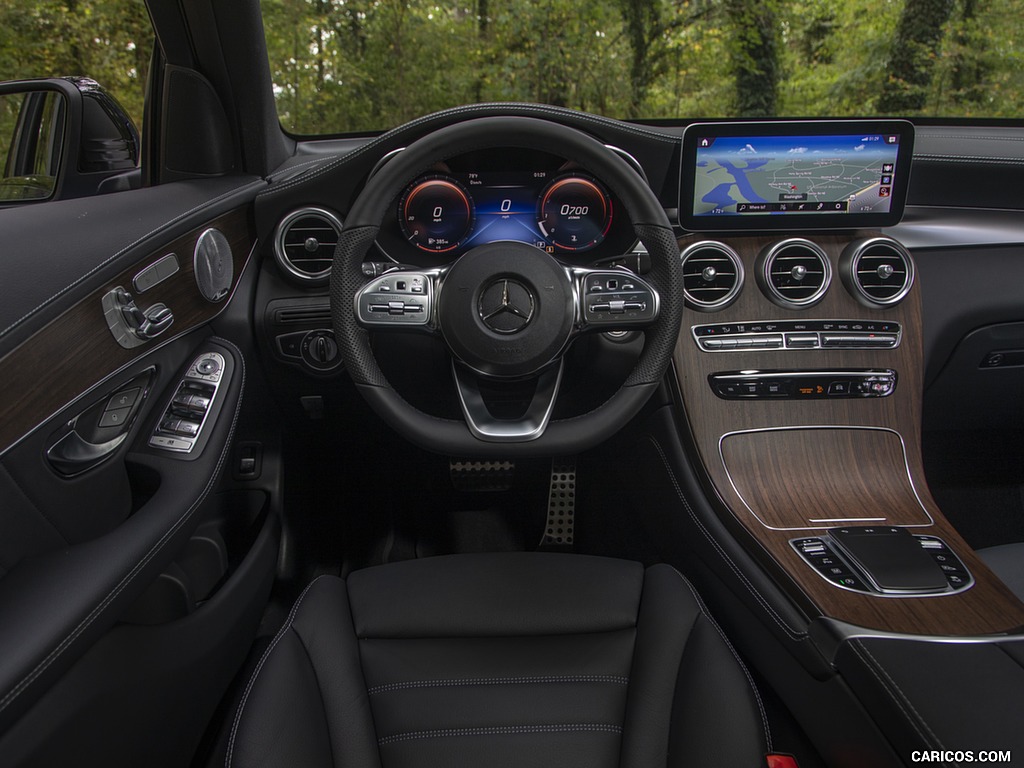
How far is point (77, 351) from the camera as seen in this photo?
1.21 meters

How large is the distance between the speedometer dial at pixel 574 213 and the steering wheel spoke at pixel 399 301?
13.7 inches

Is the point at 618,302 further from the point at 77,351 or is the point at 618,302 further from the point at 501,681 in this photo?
the point at 77,351

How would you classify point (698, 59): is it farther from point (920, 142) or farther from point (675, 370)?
point (675, 370)

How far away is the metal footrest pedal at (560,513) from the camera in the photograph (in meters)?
2.21

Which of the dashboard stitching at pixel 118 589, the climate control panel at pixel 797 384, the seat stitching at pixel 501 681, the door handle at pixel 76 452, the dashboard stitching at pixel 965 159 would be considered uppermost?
the dashboard stitching at pixel 965 159

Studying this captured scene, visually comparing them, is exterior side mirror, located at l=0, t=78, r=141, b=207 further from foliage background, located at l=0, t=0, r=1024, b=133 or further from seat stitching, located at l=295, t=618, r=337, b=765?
seat stitching, located at l=295, t=618, r=337, b=765

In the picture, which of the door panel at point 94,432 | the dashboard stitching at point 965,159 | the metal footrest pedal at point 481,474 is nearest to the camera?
the door panel at point 94,432

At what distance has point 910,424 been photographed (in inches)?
70.0

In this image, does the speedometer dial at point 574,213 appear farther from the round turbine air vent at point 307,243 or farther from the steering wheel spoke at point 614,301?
the round turbine air vent at point 307,243

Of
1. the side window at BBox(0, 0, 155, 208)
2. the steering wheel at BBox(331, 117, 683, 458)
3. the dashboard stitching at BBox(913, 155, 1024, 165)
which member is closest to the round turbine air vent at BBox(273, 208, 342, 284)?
the steering wheel at BBox(331, 117, 683, 458)

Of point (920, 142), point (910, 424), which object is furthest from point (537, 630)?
point (920, 142)

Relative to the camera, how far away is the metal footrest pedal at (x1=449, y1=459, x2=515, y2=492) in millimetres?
2189

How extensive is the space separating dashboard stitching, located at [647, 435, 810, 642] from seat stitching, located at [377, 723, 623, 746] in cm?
39

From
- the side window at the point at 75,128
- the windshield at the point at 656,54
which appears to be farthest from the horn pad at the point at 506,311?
the windshield at the point at 656,54
